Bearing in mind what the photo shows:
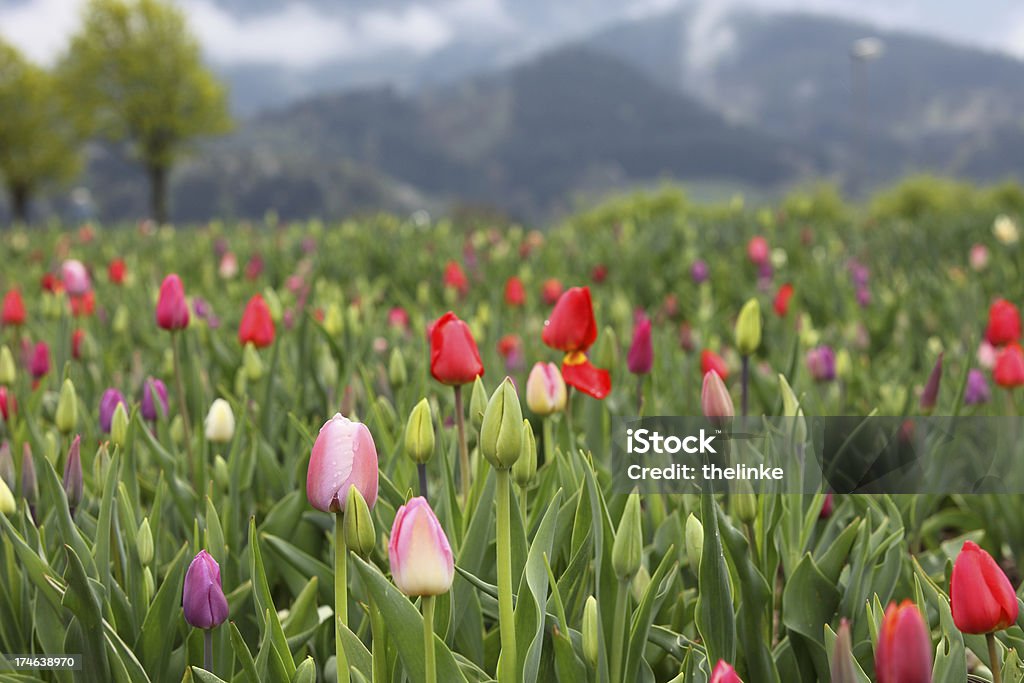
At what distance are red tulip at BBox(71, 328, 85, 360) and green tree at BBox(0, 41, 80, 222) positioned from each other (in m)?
50.6

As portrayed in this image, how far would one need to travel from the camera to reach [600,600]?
1.15 metres

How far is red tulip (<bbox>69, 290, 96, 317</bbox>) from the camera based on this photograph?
3.49 m

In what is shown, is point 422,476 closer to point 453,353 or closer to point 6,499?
point 453,353

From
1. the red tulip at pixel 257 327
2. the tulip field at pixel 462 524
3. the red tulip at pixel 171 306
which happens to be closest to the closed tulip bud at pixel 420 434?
the tulip field at pixel 462 524

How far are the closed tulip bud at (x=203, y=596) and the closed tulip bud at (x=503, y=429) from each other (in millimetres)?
431

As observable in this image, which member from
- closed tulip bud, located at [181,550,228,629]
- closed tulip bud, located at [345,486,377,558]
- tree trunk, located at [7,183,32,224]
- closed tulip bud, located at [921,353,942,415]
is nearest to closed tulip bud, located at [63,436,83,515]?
closed tulip bud, located at [181,550,228,629]

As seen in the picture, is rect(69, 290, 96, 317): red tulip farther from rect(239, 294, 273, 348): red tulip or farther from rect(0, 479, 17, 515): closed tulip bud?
rect(0, 479, 17, 515): closed tulip bud

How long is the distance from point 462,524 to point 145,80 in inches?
2035

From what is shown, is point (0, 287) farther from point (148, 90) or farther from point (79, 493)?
point (148, 90)

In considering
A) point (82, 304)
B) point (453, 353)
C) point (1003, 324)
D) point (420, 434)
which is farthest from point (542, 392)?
point (82, 304)

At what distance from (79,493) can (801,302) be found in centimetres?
386

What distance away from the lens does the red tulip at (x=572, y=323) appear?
1.65 m

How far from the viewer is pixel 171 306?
2078 mm

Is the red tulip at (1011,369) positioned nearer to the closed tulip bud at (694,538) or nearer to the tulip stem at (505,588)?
the closed tulip bud at (694,538)
